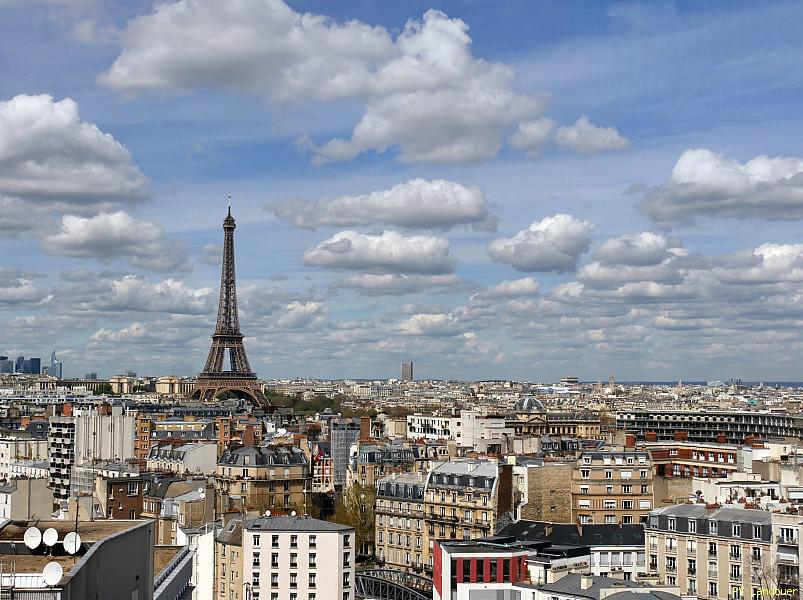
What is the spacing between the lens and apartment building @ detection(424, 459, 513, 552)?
77.8 meters

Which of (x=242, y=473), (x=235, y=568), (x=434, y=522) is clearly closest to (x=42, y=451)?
(x=242, y=473)

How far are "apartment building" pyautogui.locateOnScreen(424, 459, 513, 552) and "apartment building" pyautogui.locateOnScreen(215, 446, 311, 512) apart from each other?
13.8 m

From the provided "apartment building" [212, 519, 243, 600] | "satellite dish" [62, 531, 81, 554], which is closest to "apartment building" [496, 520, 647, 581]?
"apartment building" [212, 519, 243, 600]

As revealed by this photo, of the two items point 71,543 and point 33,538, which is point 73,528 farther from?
point 71,543

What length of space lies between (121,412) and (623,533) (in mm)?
67850

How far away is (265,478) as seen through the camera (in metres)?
92.0

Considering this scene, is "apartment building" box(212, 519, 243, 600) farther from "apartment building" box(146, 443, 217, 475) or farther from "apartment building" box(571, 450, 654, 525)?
"apartment building" box(146, 443, 217, 475)

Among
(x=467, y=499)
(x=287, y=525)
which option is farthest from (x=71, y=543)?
(x=467, y=499)

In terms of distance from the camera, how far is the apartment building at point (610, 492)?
2982 inches

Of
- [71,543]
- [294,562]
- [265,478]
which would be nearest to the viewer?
[71,543]

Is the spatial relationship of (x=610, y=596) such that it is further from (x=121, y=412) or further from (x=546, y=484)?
(x=121, y=412)

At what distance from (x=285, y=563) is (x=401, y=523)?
18969 mm

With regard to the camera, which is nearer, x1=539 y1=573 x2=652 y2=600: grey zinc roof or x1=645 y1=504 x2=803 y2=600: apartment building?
x1=539 y1=573 x2=652 y2=600: grey zinc roof

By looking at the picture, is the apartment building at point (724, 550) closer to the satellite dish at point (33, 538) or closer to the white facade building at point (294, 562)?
the white facade building at point (294, 562)
